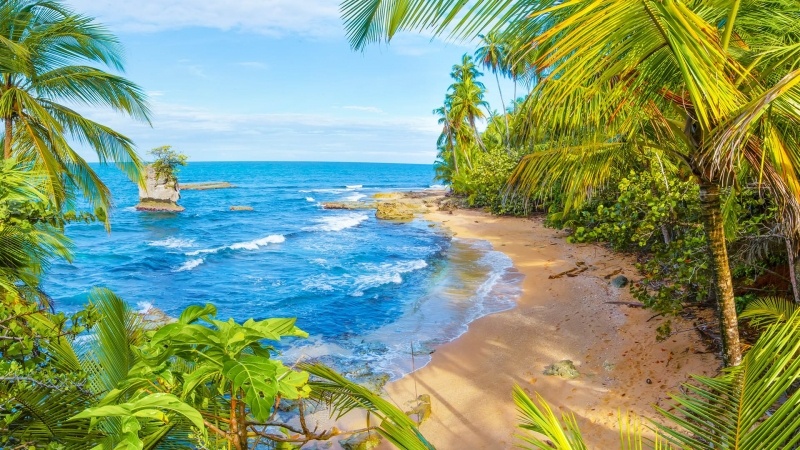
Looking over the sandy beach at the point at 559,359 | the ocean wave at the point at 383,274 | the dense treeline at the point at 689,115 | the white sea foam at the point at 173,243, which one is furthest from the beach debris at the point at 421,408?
the white sea foam at the point at 173,243

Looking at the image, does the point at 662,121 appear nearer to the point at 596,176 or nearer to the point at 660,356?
the point at 596,176

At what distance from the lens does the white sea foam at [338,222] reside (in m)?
32.4

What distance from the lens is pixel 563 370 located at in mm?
7965

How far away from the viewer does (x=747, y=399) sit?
221cm

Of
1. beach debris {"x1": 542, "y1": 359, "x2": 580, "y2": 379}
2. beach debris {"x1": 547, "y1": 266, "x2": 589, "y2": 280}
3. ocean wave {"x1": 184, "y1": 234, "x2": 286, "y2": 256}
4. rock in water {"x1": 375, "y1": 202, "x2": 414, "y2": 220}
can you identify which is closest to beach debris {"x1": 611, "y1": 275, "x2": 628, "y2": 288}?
beach debris {"x1": 547, "y1": 266, "x2": 589, "y2": 280}

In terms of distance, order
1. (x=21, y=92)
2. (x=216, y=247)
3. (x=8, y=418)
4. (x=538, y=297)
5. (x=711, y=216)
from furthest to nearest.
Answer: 1. (x=216, y=247)
2. (x=538, y=297)
3. (x=21, y=92)
4. (x=711, y=216)
5. (x=8, y=418)

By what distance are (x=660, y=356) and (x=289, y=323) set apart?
769 centimetres

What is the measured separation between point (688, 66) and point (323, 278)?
17.9m

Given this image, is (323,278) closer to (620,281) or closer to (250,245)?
(250,245)

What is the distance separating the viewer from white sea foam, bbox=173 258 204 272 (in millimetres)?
21763

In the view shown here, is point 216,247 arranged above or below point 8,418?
below

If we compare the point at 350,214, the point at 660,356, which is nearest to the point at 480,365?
the point at 660,356

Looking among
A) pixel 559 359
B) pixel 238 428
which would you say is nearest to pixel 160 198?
pixel 559 359

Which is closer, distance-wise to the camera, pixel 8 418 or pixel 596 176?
pixel 8 418
